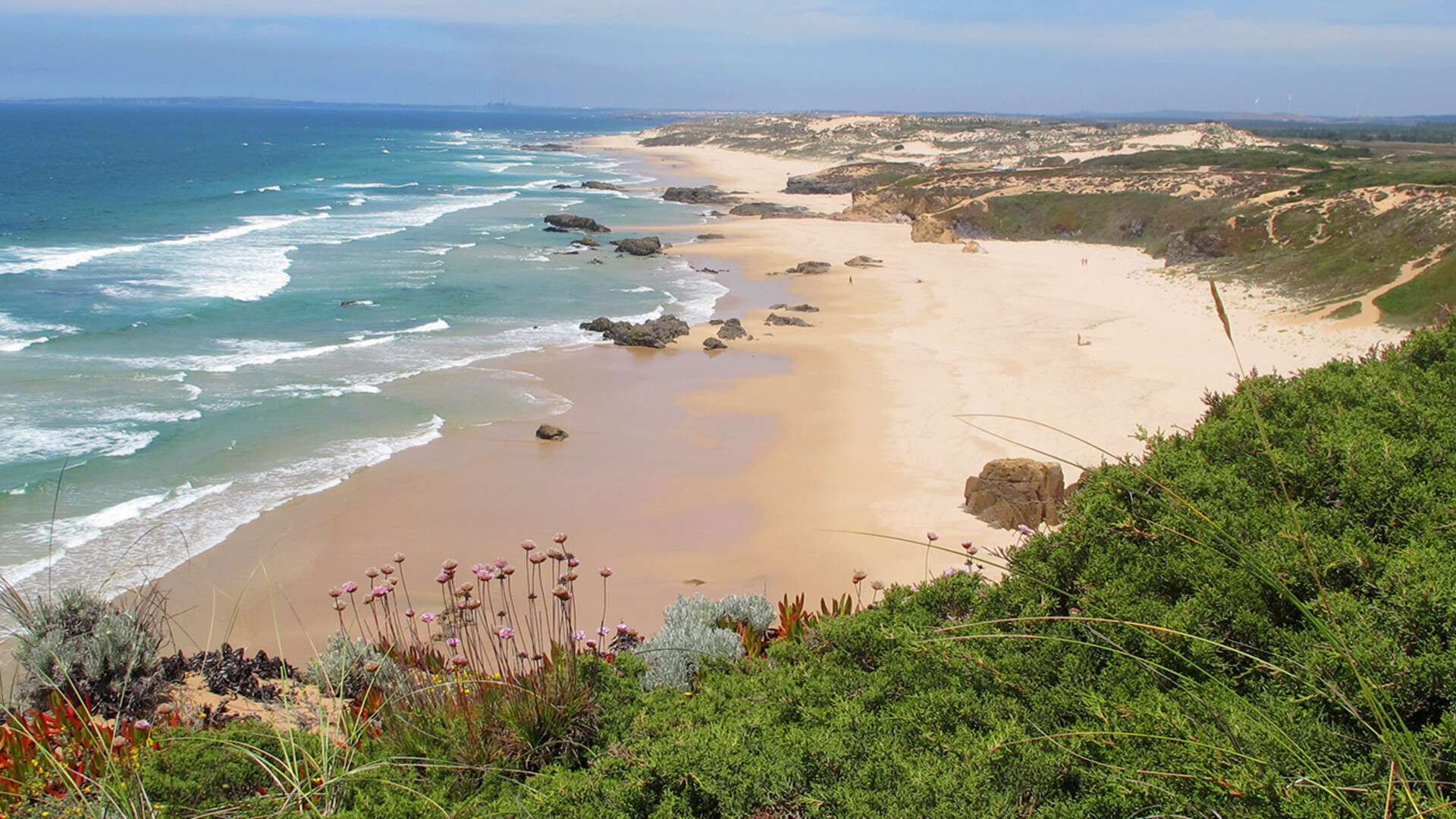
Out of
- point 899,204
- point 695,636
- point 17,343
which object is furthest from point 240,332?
point 899,204

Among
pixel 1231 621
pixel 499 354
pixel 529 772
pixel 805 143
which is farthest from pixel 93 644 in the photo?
pixel 805 143

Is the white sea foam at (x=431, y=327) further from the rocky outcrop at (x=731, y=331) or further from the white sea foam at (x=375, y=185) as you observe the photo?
the white sea foam at (x=375, y=185)

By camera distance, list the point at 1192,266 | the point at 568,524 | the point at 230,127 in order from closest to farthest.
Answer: the point at 568,524 → the point at 1192,266 → the point at 230,127

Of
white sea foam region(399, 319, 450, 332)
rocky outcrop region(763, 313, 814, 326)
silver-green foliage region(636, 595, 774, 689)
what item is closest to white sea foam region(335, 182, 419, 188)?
white sea foam region(399, 319, 450, 332)

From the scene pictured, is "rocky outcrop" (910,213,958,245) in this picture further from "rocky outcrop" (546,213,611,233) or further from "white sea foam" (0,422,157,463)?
"white sea foam" (0,422,157,463)

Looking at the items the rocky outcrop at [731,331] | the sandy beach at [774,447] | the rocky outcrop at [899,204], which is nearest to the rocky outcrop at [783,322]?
the sandy beach at [774,447]

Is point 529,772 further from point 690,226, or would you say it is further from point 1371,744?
point 690,226

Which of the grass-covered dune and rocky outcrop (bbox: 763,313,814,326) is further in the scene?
rocky outcrop (bbox: 763,313,814,326)
